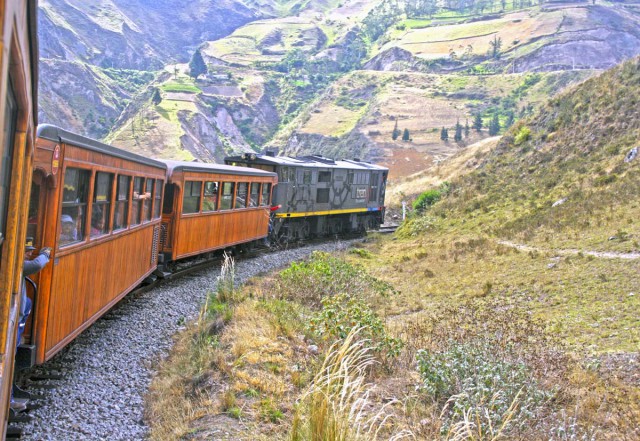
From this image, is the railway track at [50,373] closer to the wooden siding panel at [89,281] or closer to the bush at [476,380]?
the wooden siding panel at [89,281]

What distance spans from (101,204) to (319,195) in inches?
696

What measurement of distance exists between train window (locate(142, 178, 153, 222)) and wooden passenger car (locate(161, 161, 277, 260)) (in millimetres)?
1920

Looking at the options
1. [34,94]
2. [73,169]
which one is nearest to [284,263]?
[73,169]

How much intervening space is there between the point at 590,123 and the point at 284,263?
17051mm

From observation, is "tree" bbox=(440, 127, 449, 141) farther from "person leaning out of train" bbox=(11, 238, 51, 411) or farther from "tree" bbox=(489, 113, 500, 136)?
"person leaning out of train" bbox=(11, 238, 51, 411)

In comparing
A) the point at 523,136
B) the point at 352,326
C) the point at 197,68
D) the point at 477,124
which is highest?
the point at 197,68

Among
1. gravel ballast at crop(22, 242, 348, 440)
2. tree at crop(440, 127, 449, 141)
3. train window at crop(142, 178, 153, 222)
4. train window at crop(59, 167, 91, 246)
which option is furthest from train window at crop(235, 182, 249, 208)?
tree at crop(440, 127, 449, 141)

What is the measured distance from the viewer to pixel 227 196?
16250 millimetres

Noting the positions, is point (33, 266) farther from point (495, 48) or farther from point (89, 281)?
point (495, 48)

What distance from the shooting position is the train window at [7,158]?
290 centimetres

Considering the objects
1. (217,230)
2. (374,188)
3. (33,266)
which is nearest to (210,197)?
(217,230)

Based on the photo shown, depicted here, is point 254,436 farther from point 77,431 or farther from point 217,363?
point 217,363

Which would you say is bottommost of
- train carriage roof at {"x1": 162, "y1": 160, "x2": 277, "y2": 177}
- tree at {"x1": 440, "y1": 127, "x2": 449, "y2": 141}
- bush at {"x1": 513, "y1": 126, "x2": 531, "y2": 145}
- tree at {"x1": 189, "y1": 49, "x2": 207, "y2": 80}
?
train carriage roof at {"x1": 162, "y1": 160, "x2": 277, "y2": 177}

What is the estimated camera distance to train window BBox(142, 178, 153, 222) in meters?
10.8
